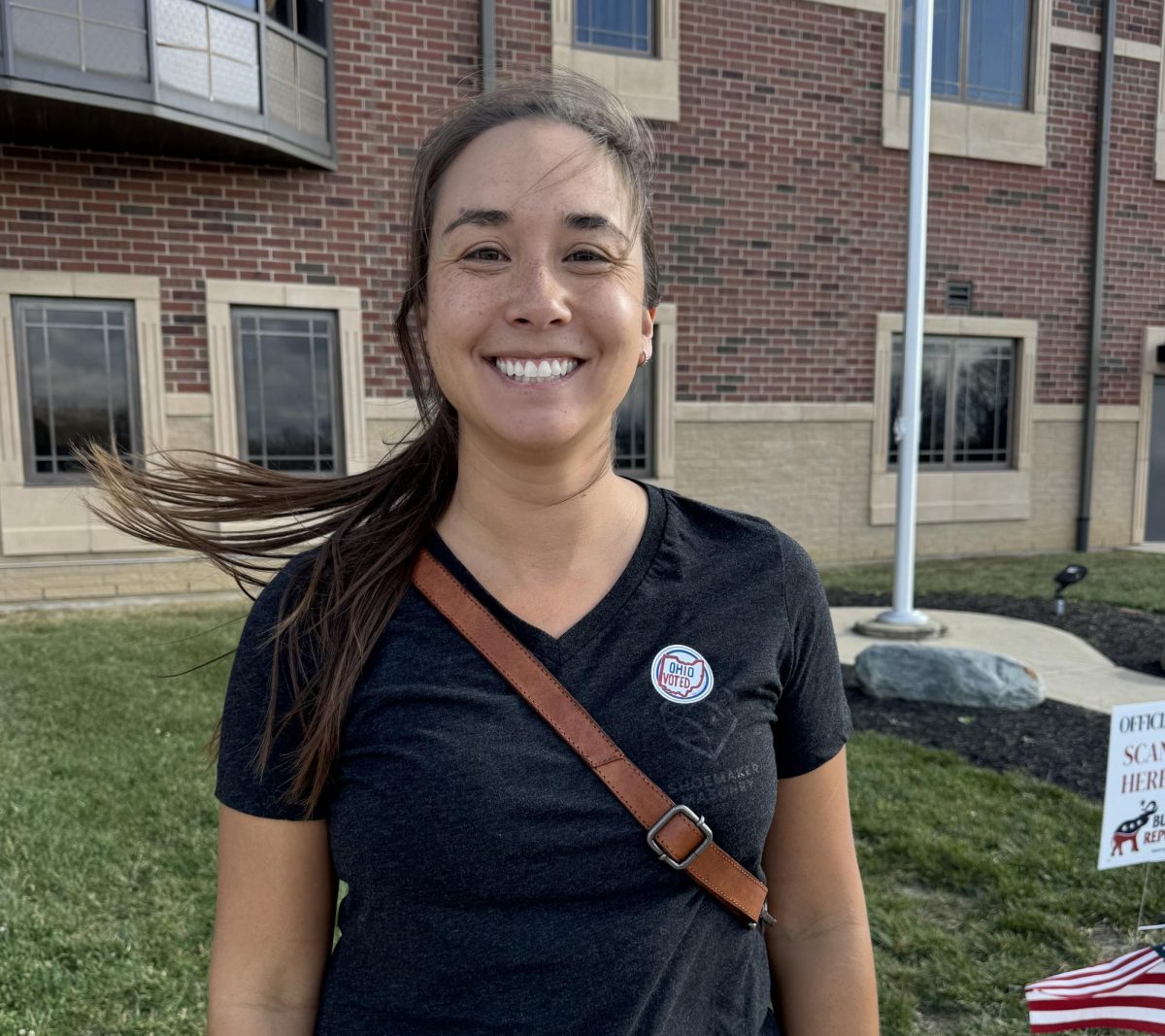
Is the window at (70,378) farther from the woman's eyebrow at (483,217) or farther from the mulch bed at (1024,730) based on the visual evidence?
the woman's eyebrow at (483,217)

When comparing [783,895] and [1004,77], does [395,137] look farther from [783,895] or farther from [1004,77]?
[783,895]

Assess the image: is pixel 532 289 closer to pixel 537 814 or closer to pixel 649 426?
pixel 537 814

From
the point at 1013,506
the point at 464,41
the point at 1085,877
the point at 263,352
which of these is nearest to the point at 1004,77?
the point at 1013,506

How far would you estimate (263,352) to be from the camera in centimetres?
923

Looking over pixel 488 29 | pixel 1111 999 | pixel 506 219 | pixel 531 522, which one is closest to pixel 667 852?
Result: pixel 531 522

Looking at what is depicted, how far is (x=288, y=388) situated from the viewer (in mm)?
9336

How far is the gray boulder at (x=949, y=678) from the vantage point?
5.39m

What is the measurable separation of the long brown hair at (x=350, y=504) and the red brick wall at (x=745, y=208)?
691 centimetres

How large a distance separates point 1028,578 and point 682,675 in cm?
991

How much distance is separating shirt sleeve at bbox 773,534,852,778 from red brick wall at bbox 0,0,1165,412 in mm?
7423

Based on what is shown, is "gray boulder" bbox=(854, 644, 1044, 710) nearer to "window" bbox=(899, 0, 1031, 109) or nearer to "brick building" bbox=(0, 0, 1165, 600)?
"brick building" bbox=(0, 0, 1165, 600)

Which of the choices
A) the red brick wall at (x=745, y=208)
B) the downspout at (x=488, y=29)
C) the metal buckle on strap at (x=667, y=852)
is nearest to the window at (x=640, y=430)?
the red brick wall at (x=745, y=208)

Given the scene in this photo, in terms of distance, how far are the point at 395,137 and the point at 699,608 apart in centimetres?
918

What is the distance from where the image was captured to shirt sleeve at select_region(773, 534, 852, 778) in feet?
4.77
